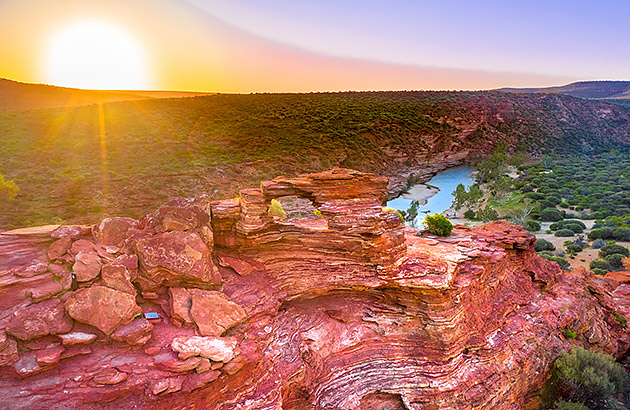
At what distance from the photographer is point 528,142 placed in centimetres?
9469

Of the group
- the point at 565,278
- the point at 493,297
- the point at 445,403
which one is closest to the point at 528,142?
the point at 565,278

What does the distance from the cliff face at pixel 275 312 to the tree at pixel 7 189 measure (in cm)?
2108

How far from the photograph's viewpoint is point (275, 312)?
38.6 feet

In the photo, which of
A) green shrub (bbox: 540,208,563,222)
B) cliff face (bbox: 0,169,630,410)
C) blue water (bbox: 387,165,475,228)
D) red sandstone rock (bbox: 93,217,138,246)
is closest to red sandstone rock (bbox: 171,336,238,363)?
cliff face (bbox: 0,169,630,410)

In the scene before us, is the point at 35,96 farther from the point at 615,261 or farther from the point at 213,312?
the point at 615,261

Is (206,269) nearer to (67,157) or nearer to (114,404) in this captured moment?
(114,404)

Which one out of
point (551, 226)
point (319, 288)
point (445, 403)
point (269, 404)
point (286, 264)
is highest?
point (286, 264)

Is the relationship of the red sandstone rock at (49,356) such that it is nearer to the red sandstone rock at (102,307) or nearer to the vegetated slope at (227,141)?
the red sandstone rock at (102,307)

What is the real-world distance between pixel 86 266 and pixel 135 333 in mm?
2650

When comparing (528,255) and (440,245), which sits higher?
(440,245)

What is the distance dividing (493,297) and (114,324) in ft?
53.5

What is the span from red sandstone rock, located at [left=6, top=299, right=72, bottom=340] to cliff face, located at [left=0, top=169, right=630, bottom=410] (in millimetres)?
29

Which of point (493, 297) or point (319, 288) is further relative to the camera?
point (493, 297)

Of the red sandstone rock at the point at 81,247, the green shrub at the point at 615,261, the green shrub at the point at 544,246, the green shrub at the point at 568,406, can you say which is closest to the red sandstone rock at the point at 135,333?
the red sandstone rock at the point at 81,247
